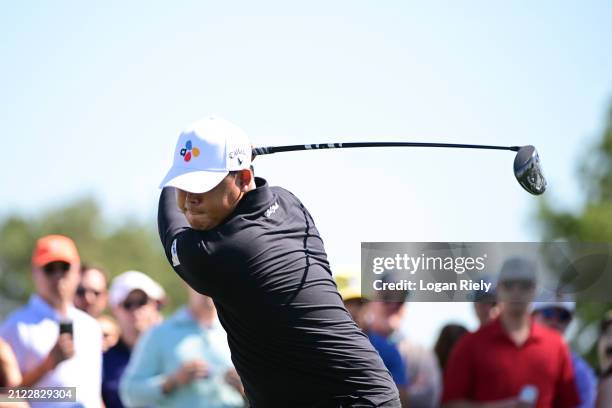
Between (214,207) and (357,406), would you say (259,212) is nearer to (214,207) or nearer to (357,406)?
(214,207)

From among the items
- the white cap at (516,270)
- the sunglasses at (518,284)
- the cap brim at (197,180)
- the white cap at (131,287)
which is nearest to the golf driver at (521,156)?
the cap brim at (197,180)

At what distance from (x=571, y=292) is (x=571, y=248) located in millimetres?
442

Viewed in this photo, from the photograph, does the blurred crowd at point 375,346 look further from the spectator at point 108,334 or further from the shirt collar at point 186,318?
the spectator at point 108,334

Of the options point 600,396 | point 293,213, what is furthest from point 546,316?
point 293,213

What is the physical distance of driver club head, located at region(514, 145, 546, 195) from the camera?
6.97 m

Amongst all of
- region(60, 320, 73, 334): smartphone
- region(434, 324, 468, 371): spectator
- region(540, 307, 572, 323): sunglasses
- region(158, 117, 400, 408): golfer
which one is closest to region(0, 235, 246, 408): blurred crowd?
region(60, 320, 73, 334): smartphone

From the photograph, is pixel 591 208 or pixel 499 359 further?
pixel 591 208

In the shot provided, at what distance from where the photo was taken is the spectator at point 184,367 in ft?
32.6

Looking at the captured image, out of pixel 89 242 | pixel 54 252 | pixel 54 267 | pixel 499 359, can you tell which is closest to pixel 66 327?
pixel 54 267

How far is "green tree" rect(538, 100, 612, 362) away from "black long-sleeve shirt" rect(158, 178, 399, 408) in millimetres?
41430

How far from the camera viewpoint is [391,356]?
10172 mm

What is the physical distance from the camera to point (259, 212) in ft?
20.5

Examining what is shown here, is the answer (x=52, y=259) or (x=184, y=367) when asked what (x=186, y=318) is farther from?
(x=52, y=259)

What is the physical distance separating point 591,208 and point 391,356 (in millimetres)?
41913
